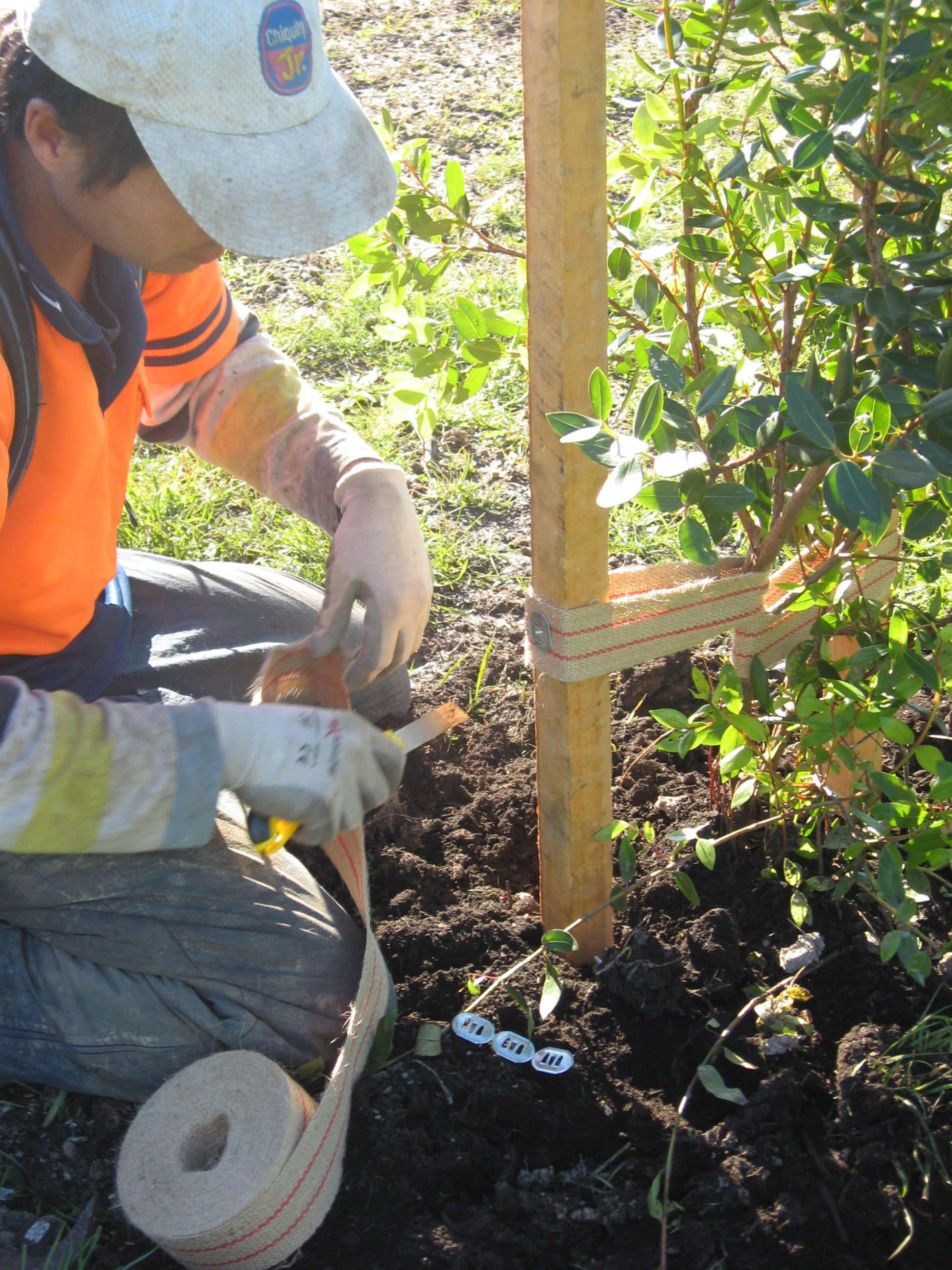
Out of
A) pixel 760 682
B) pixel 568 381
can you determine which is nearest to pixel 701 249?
pixel 568 381

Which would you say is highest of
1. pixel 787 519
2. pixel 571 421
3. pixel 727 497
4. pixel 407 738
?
pixel 571 421

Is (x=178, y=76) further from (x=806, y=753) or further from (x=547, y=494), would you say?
(x=806, y=753)

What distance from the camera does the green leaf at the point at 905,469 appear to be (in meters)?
1.21

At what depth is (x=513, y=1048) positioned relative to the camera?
1.81 meters

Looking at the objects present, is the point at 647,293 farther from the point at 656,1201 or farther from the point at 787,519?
the point at 656,1201

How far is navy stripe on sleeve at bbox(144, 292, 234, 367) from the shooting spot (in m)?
2.28

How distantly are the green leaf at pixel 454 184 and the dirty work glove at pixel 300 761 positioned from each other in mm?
846

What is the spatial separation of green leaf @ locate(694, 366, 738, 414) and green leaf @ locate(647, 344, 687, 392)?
0.14ft

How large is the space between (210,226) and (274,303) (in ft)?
9.38

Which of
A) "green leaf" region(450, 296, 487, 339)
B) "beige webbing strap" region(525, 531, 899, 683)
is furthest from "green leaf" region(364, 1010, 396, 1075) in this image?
"green leaf" region(450, 296, 487, 339)

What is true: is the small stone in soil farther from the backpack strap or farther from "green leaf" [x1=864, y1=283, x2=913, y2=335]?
the backpack strap

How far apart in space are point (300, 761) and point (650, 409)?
2.24ft

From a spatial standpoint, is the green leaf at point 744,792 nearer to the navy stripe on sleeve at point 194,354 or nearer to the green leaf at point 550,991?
the green leaf at point 550,991

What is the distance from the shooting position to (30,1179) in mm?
1739
